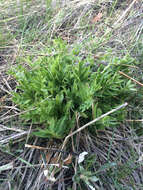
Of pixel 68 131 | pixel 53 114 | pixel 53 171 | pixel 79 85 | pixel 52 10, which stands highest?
pixel 52 10

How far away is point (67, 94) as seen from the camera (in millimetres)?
1661

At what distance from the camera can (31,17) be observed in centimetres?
304

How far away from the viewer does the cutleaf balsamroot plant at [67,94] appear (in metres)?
1.59

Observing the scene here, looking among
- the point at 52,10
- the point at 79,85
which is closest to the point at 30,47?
the point at 52,10

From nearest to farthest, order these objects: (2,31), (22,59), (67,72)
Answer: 1. (67,72)
2. (22,59)
3. (2,31)

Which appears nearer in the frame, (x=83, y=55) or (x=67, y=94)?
(x=67, y=94)

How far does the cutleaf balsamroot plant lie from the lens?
1.59 m

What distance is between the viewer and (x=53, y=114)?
1.63 meters

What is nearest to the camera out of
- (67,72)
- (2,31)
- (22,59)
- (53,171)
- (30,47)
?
(53,171)

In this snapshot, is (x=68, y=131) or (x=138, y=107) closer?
(x=68, y=131)

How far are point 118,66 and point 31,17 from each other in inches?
71.0

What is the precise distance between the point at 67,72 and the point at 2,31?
5.00 ft

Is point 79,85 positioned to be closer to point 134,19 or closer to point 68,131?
point 68,131

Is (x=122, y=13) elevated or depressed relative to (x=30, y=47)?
elevated
